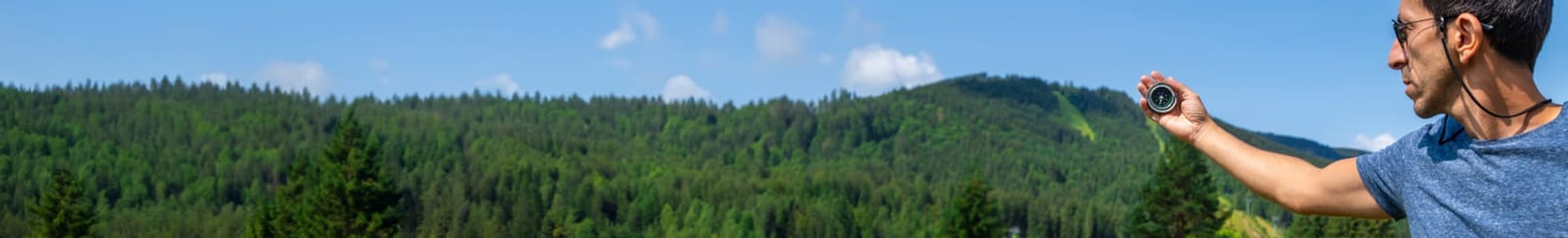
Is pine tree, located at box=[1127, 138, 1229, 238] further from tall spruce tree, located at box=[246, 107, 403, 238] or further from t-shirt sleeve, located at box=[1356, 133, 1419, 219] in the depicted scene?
t-shirt sleeve, located at box=[1356, 133, 1419, 219]

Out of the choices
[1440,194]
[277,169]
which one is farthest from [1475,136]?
[277,169]

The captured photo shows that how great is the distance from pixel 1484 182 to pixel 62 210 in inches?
1568

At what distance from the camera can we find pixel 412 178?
4929 inches

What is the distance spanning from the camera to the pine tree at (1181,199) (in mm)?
39125

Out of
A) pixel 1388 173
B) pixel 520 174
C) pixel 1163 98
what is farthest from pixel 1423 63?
pixel 520 174

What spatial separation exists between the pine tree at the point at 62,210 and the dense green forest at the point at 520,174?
2131 mm

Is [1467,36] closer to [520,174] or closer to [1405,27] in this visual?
[1405,27]

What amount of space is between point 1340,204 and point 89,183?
121 m

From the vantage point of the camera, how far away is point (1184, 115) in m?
2.74

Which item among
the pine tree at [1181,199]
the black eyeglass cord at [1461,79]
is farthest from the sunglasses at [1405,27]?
the pine tree at [1181,199]

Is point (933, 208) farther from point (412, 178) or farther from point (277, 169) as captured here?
point (277, 169)

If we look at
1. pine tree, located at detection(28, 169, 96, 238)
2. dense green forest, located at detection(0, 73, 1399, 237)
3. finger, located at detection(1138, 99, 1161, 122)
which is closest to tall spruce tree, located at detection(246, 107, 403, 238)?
dense green forest, located at detection(0, 73, 1399, 237)

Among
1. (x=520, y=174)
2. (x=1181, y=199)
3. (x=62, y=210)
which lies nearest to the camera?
(x=62, y=210)

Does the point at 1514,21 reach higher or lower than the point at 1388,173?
higher
